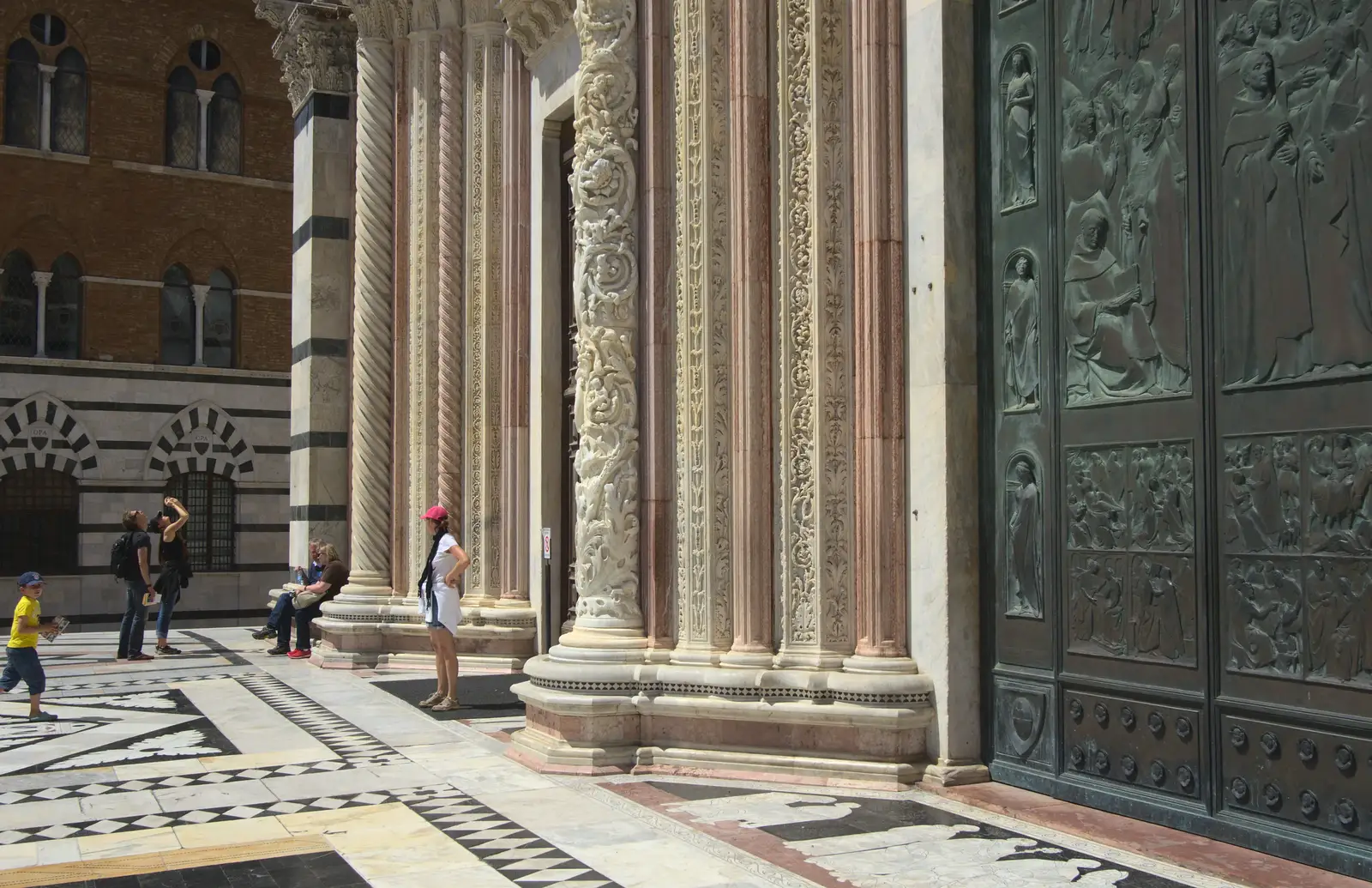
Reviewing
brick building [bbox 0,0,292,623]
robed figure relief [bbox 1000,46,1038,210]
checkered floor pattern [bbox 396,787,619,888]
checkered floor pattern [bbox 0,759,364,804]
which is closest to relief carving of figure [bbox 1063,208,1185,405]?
robed figure relief [bbox 1000,46,1038,210]

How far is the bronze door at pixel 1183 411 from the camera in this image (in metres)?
5.46

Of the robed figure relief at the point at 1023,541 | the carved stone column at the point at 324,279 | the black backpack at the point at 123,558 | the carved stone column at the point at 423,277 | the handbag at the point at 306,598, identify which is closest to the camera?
the robed figure relief at the point at 1023,541

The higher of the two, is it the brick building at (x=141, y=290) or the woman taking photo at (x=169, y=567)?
the brick building at (x=141, y=290)

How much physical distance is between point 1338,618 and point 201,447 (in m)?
23.0

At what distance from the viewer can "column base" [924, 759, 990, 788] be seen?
7.23m

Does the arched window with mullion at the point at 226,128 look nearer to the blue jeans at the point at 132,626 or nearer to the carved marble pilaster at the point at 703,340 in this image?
the blue jeans at the point at 132,626

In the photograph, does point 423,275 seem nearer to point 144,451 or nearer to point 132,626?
point 132,626

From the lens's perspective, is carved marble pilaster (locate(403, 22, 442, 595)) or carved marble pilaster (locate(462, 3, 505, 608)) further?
carved marble pilaster (locate(403, 22, 442, 595))

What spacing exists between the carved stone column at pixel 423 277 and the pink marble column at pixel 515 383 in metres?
1.14

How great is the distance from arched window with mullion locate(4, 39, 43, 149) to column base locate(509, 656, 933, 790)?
793 inches

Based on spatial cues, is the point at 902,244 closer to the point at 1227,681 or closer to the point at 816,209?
the point at 816,209

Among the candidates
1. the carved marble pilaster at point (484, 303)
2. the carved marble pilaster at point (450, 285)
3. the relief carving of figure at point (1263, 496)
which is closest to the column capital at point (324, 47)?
the carved marble pilaster at point (450, 285)

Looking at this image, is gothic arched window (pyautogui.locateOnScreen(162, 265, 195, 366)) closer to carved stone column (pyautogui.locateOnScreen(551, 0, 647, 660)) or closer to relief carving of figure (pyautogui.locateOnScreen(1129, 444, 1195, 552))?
carved stone column (pyautogui.locateOnScreen(551, 0, 647, 660))

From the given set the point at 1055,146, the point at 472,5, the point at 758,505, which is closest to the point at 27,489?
A: the point at 472,5
